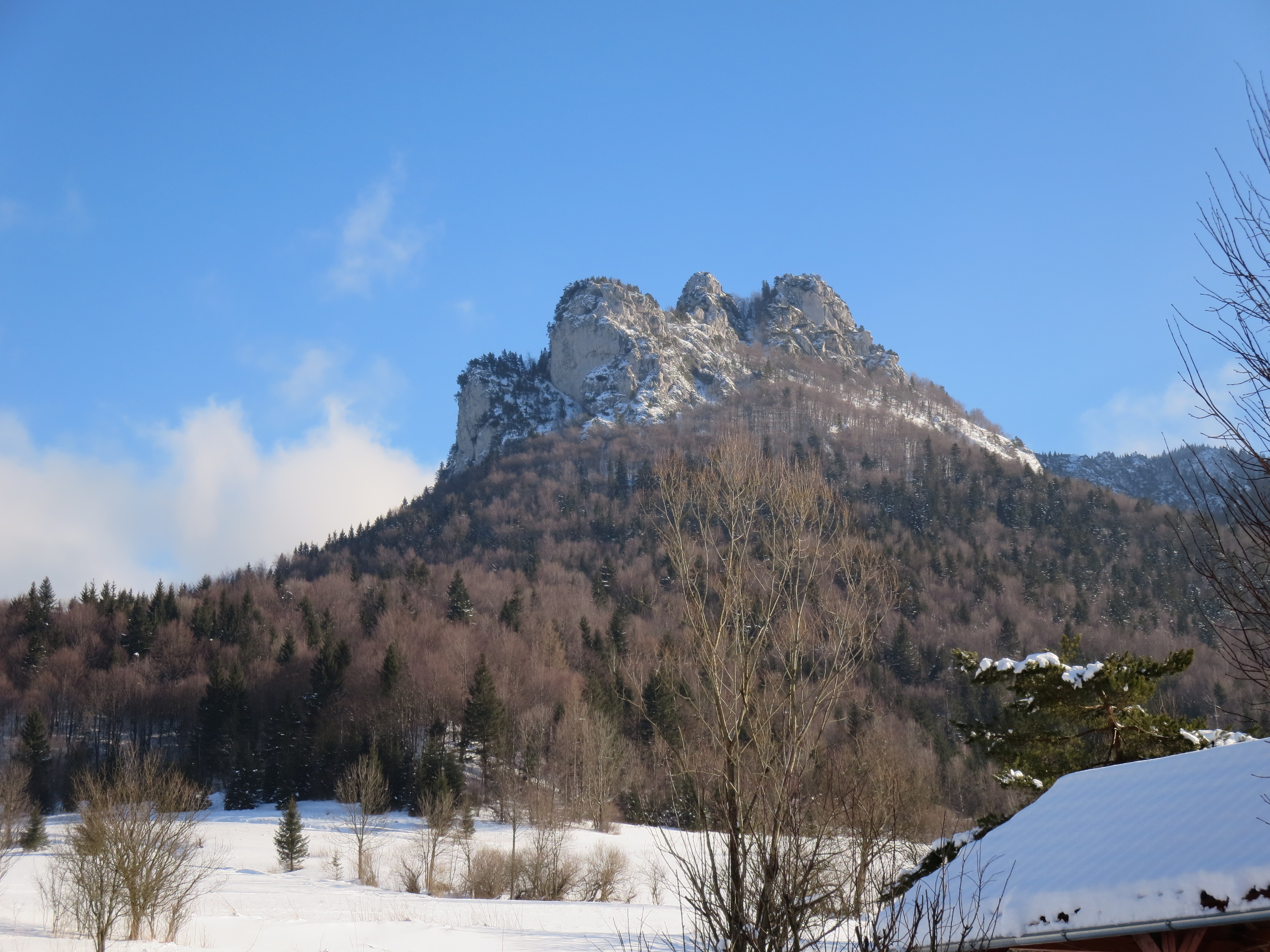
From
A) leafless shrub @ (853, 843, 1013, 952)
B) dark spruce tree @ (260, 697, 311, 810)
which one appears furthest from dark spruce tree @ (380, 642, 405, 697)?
leafless shrub @ (853, 843, 1013, 952)

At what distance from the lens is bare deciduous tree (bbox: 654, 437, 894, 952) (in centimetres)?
483

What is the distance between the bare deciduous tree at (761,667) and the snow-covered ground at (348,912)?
1.68m

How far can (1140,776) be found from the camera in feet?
29.7

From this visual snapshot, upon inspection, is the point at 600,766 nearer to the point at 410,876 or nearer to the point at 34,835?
the point at 410,876

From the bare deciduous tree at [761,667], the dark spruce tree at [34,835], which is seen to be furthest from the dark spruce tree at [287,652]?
the bare deciduous tree at [761,667]

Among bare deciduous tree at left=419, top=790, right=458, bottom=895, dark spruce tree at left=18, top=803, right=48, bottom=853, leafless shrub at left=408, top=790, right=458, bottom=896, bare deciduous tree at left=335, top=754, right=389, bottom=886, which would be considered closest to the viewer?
leafless shrub at left=408, top=790, right=458, bottom=896

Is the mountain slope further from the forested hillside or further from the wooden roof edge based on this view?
the wooden roof edge

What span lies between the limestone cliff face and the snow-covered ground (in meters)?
110

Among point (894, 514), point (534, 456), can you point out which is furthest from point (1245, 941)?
point (534, 456)

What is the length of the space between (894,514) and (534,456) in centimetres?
6035

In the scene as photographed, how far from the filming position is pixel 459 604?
223ft

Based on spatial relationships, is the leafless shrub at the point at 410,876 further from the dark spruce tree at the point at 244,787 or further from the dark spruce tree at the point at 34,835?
the dark spruce tree at the point at 244,787

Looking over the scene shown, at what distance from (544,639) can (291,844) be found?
1285 inches

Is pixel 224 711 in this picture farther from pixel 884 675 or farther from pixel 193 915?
pixel 884 675
